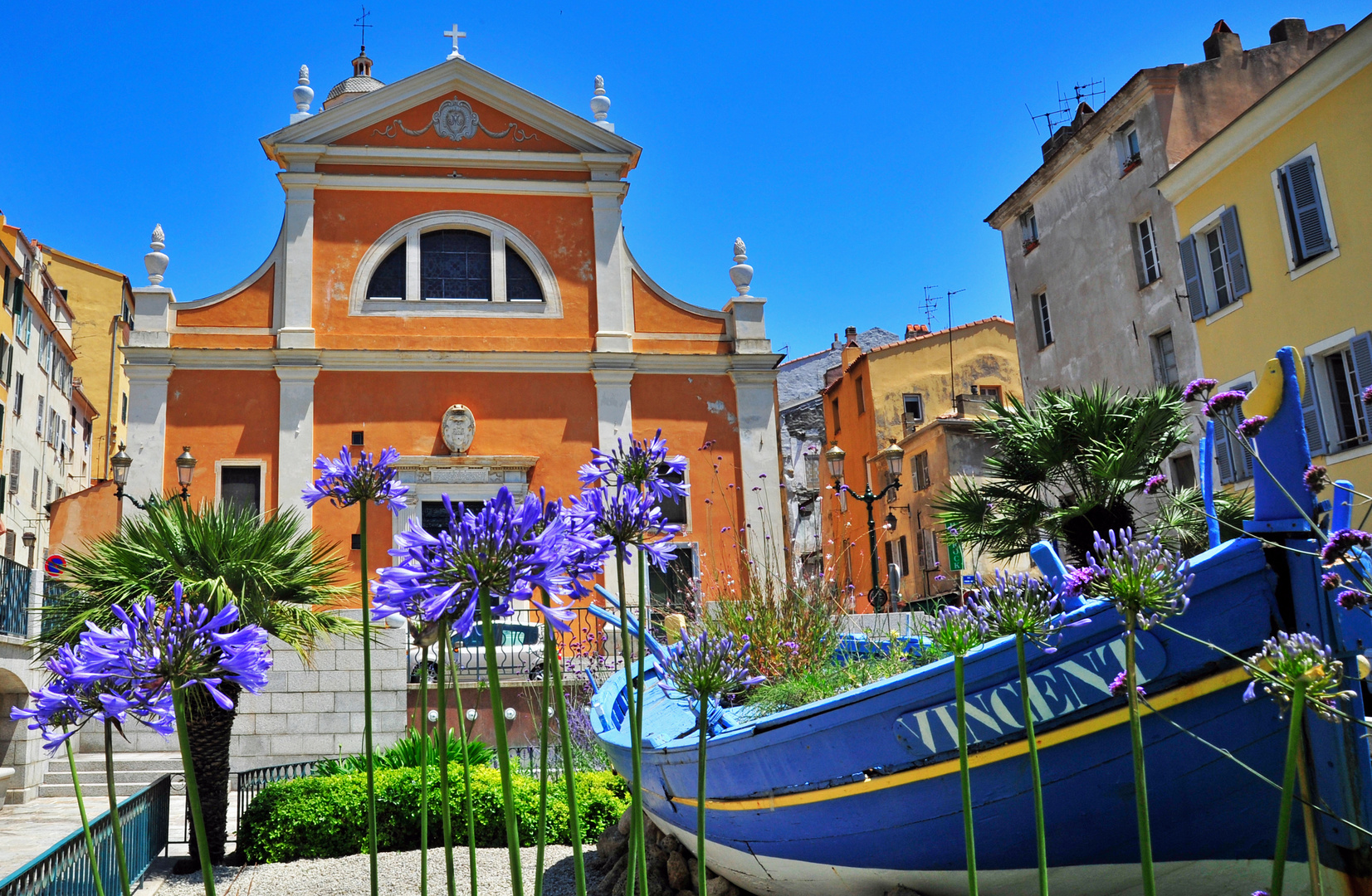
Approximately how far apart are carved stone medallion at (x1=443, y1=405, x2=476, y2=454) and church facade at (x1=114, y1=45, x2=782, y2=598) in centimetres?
3

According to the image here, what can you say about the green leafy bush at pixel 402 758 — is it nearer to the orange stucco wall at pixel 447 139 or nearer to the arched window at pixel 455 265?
the arched window at pixel 455 265

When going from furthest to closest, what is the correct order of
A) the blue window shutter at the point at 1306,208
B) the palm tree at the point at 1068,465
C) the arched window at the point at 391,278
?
the arched window at the point at 391,278 → the blue window shutter at the point at 1306,208 → the palm tree at the point at 1068,465

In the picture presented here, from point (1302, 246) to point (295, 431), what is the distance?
16.5 m

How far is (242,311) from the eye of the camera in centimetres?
1966

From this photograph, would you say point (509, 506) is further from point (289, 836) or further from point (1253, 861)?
point (289, 836)

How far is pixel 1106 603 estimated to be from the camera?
413cm

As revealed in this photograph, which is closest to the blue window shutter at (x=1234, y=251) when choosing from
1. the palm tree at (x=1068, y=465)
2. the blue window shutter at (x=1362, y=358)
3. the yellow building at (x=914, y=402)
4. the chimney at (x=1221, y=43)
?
the blue window shutter at (x=1362, y=358)

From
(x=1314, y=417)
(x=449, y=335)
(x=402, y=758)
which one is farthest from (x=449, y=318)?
(x=1314, y=417)

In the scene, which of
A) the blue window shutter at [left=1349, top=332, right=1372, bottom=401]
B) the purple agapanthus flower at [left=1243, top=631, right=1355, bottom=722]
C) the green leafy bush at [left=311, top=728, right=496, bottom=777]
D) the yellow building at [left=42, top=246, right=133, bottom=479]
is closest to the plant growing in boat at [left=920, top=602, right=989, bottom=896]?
the purple agapanthus flower at [left=1243, top=631, right=1355, bottom=722]

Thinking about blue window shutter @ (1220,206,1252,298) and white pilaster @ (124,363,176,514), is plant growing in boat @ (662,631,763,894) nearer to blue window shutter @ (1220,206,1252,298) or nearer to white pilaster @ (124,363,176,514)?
blue window shutter @ (1220,206,1252,298)

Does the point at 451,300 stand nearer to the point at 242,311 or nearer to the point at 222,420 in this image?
the point at 242,311

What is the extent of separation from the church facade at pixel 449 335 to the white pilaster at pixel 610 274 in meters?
0.04

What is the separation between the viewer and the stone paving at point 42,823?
31.3 feet

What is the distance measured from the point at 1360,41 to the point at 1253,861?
14140 mm
